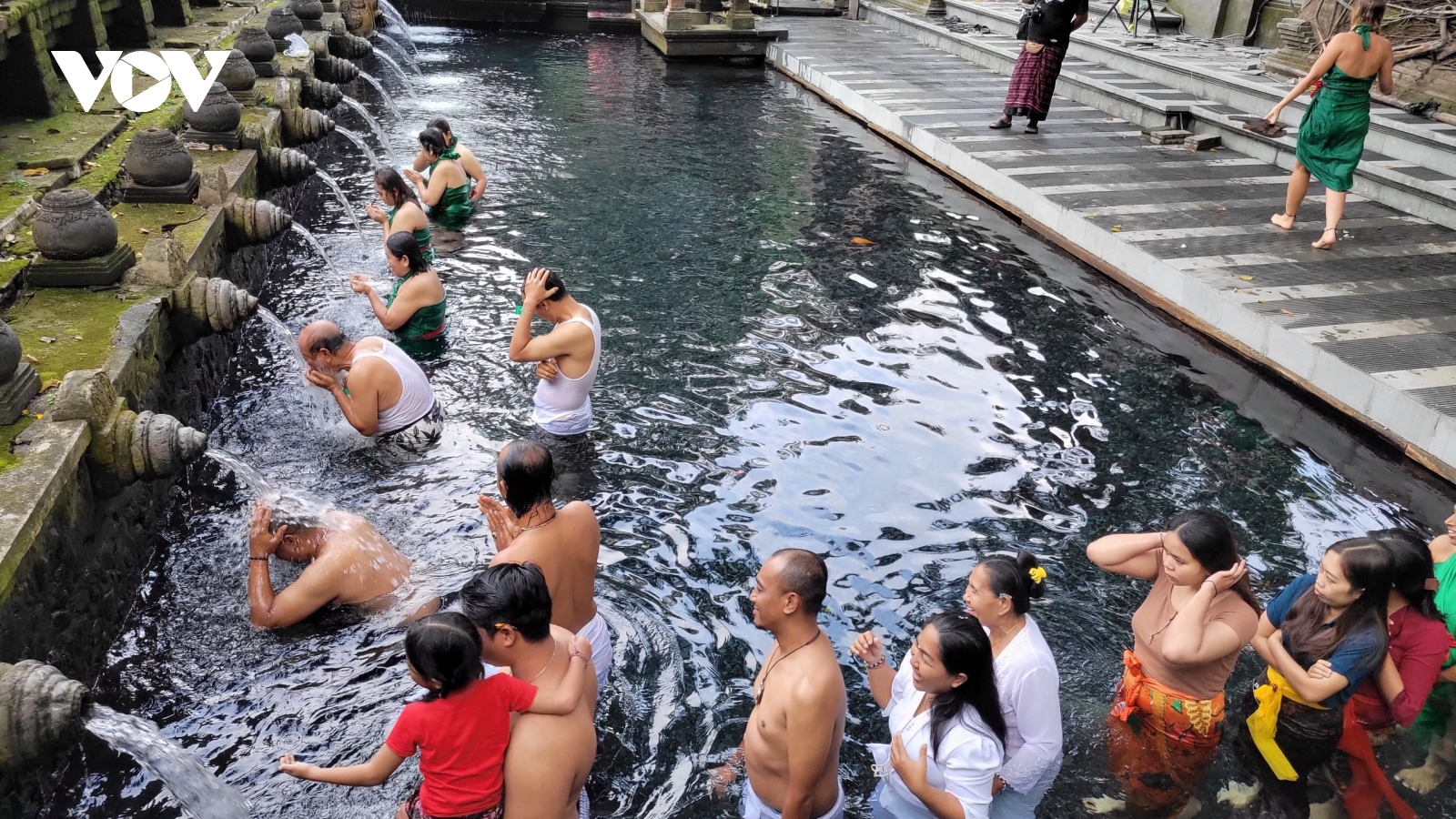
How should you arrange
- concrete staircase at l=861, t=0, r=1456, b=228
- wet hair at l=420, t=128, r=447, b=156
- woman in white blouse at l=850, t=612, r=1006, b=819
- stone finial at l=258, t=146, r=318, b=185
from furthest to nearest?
concrete staircase at l=861, t=0, r=1456, b=228, wet hair at l=420, t=128, r=447, b=156, stone finial at l=258, t=146, r=318, b=185, woman in white blouse at l=850, t=612, r=1006, b=819

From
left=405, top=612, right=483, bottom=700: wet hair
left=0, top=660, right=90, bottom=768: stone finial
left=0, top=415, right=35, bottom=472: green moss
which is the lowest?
left=0, top=660, right=90, bottom=768: stone finial

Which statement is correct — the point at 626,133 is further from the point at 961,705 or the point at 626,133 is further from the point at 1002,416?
the point at 961,705

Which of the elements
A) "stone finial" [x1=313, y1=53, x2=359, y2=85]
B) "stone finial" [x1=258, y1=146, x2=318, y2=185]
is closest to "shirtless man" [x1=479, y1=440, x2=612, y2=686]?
"stone finial" [x1=258, y1=146, x2=318, y2=185]

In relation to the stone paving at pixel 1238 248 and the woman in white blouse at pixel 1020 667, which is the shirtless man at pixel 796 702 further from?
the stone paving at pixel 1238 248

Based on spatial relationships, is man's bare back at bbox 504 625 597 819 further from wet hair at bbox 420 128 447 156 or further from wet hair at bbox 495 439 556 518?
wet hair at bbox 420 128 447 156

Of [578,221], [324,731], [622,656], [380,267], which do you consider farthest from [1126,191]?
[324,731]

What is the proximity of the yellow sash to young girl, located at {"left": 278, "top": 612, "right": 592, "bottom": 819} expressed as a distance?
304 cm

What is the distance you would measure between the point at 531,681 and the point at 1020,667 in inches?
70.4

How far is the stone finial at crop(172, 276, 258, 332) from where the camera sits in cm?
662

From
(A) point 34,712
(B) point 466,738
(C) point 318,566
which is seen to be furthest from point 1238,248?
(A) point 34,712

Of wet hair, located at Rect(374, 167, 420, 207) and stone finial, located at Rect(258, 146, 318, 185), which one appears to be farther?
stone finial, located at Rect(258, 146, 318, 185)

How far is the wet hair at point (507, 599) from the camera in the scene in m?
3.56

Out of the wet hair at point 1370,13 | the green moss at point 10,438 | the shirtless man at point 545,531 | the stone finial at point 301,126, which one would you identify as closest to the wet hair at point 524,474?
the shirtless man at point 545,531

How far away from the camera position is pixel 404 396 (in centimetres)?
677
